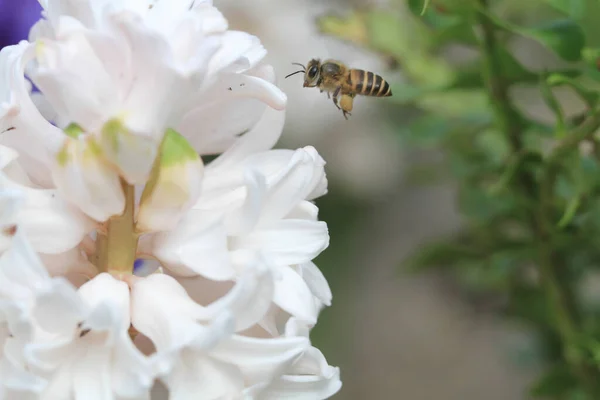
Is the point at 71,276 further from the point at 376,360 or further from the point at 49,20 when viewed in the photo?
the point at 376,360

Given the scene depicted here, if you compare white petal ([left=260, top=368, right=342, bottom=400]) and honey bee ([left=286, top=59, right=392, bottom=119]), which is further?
honey bee ([left=286, top=59, right=392, bottom=119])

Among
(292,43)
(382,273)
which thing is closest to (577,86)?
(292,43)

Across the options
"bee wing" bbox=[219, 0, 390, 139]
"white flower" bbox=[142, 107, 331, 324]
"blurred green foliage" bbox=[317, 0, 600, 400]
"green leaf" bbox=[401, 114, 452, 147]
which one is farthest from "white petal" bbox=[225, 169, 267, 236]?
"bee wing" bbox=[219, 0, 390, 139]

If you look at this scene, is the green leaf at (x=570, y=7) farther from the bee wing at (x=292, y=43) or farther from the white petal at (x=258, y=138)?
the bee wing at (x=292, y=43)

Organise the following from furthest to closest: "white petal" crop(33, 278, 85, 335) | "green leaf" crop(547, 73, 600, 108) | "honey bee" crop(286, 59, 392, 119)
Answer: "honey bee" crop(286, 59, 392, 119) < "green leaf" crop(547, 73, 600, 108) < "white petal" crop(33, 278, 85, 335)

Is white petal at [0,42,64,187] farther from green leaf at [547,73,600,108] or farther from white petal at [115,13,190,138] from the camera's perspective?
green leaf at [547,73,600,108]

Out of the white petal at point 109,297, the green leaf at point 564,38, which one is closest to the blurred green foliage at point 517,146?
the green leaf at point 564,38

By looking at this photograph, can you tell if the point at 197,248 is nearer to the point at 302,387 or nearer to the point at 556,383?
the point at 302,387
